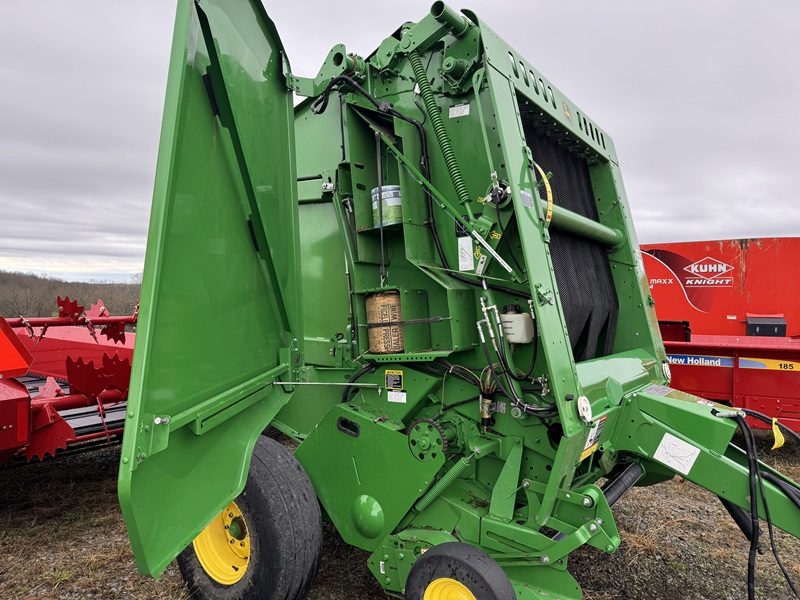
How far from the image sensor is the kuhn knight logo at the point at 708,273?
7023 millimetres

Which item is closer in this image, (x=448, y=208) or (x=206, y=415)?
(x=206, y=415)

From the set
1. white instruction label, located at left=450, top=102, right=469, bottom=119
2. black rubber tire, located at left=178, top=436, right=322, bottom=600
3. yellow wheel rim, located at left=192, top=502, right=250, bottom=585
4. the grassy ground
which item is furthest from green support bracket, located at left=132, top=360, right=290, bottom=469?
white instruction label, located at left=450, top=102, right=469, bottom=119

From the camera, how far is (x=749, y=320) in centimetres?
687

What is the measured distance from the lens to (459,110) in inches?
106

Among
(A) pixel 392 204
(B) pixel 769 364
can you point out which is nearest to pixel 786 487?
(A) pixel 392 204

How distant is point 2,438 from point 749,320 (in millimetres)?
Result: 7886

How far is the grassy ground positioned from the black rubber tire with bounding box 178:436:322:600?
372 mm

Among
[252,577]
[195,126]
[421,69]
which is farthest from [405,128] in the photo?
[252,577]

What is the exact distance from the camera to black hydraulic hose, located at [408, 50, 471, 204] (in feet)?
8.73

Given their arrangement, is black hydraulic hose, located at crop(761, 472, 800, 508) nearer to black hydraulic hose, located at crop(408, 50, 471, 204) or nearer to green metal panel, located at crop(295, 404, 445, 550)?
green metal panel, located at crop(295, 404, 445, 550)

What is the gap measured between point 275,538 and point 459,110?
7.43ft

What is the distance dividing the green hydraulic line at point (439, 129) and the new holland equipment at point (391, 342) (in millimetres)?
12

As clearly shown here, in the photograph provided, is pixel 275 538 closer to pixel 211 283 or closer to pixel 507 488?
pixel 507 488

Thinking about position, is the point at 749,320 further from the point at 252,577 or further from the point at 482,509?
the point at 252,577
